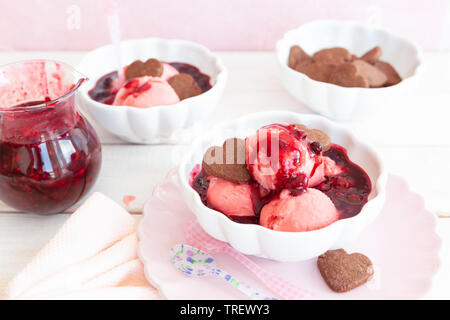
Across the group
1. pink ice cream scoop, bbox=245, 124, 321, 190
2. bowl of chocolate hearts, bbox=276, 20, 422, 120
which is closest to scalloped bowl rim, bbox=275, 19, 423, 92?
bowl of chocolate hearts, bbox=276, 20, 422, 120

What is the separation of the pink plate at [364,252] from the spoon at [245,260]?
0.04 ft

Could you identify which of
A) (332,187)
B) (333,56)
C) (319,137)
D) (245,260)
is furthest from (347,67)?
(245,260)

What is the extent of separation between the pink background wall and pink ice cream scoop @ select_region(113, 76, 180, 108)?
665 millimetres

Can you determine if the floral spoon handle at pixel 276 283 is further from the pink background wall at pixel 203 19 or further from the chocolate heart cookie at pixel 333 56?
the pink background wall at pixel 203 19

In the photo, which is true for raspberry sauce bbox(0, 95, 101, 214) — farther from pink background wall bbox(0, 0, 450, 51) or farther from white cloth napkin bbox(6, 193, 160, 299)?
pink background wall bbox(0, 0, 450, 51)

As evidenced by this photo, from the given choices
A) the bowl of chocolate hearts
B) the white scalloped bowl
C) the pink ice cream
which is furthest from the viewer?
the bowl of chocolate hearts

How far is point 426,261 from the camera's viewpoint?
104 cm

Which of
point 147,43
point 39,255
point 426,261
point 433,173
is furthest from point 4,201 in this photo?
point 433,173

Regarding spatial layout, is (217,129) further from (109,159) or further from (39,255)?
(39,255)

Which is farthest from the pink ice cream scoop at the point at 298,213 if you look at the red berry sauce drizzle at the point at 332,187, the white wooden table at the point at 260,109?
the white wooden table at the point at 260,109

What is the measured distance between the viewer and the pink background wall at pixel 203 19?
2.04 m

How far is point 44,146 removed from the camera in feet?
3.70

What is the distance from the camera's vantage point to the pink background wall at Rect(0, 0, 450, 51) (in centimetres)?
204

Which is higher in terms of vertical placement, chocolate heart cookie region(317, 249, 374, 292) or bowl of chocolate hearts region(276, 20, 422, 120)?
bowl of chocolate hearts region(276, 20, 422, 120)
